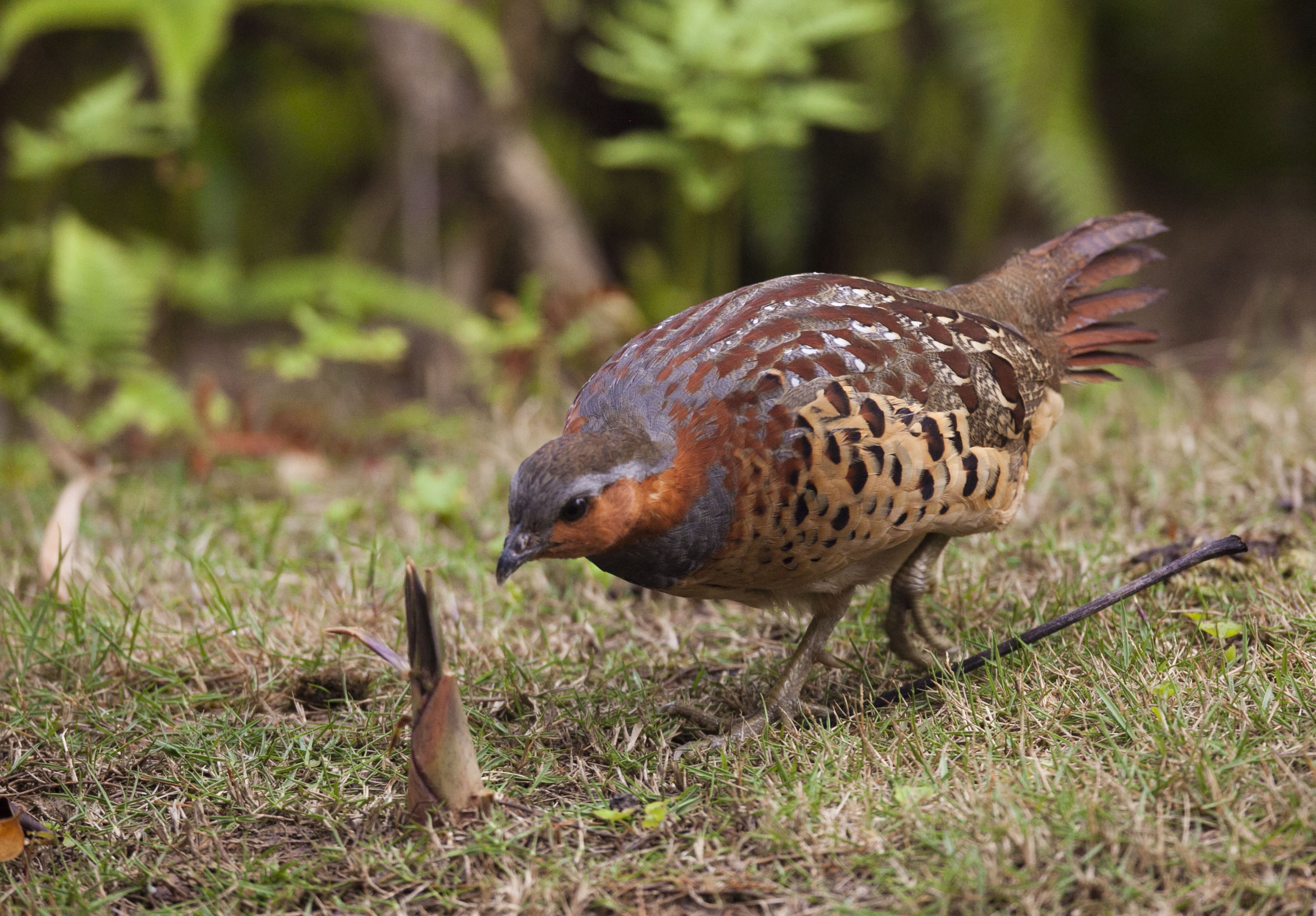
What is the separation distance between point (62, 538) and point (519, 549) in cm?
238

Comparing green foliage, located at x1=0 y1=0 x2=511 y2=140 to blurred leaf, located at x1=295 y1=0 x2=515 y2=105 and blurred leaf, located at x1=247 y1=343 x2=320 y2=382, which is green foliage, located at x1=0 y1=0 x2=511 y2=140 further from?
blurred leaf, located at x1=247 y1=343 x2=320 y2=382

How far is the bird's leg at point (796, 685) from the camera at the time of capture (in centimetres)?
340

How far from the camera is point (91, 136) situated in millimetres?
6129

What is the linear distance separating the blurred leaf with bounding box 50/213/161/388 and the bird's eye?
164 inches

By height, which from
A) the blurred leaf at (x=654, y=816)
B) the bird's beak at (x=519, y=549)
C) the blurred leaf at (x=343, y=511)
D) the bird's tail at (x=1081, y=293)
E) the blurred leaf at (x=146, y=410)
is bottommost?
the blurred leaf at (x=146, y=410)

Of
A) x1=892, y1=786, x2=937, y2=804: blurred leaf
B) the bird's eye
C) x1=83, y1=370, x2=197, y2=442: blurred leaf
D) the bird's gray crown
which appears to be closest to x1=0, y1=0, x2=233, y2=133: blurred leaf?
x1=83, y1=370, x2=197, y2=442: blurred leaf

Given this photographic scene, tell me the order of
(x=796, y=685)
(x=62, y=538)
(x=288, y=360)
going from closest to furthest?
(x=796, y=685)
(x=62, y=538)
(x=288, y=360)

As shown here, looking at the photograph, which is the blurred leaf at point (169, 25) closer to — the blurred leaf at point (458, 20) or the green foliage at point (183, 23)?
the green foliage at point (183, 23)

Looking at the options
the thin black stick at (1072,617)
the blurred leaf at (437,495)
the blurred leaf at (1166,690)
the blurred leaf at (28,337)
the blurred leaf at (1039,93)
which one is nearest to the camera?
the blurred leaf at (1166,690)

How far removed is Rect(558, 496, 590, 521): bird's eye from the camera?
114 inches

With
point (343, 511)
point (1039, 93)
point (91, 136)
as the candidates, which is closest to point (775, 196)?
point (1039, 93)

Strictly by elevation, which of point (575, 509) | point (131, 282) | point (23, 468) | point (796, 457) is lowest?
point (23, 468)

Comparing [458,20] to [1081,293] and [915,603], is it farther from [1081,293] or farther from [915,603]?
[915,603]

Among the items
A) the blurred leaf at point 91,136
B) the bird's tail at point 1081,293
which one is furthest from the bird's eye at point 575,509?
the blurred leaf at point 91,136
